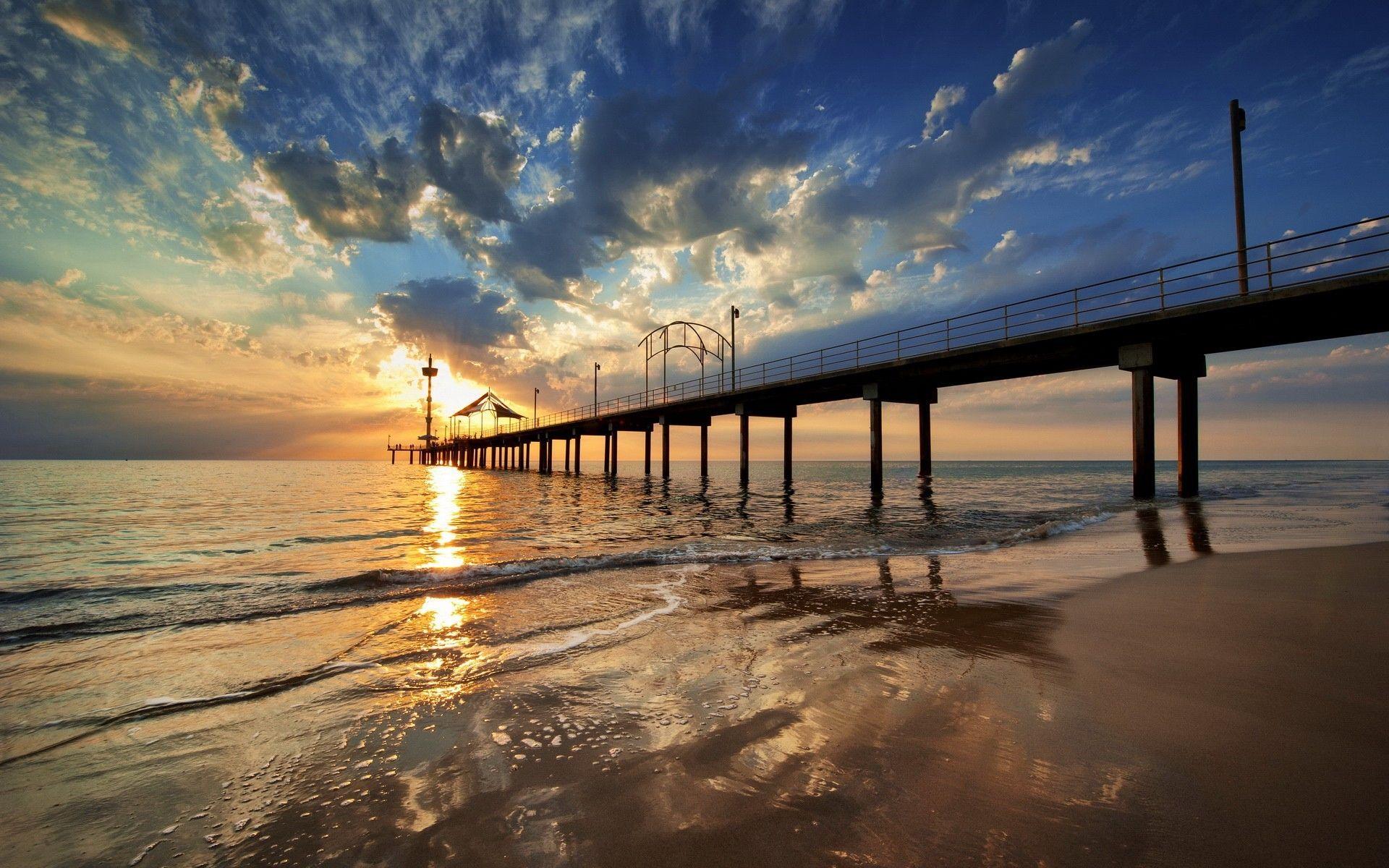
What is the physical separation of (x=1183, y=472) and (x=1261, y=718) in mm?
21461

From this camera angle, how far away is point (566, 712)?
11.6ft

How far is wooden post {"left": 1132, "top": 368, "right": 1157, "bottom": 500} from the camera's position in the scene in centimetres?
1777

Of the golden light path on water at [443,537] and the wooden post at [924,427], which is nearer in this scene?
the golden light path on water at [443,537]

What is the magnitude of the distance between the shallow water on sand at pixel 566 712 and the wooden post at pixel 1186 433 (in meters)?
10.5

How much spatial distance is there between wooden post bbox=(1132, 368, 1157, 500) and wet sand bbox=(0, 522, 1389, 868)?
1452cm

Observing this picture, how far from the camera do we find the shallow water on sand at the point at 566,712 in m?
2.23

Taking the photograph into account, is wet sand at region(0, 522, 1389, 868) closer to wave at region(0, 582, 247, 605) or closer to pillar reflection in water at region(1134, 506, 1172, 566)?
pillar reflection in water at region(1134, 506, 1172, 566)

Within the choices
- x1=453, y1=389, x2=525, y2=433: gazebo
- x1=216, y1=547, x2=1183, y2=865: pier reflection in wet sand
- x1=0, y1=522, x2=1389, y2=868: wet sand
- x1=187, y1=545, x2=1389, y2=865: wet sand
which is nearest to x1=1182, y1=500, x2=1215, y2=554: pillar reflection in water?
A: x1=0, y1=522, x2=1389, y2=868: wet sand

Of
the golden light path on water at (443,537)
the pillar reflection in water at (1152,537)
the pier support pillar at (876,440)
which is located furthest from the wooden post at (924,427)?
the golden light path on water at (443,537)

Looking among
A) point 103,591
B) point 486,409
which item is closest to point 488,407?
point 486,409

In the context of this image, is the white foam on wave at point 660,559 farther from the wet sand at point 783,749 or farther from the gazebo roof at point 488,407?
the gazebo roof at point 488,407

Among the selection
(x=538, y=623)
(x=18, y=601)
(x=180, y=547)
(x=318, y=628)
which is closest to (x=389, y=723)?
(x=538, y=623)

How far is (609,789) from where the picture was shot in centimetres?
255

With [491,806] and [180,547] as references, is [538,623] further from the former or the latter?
[180,547]
